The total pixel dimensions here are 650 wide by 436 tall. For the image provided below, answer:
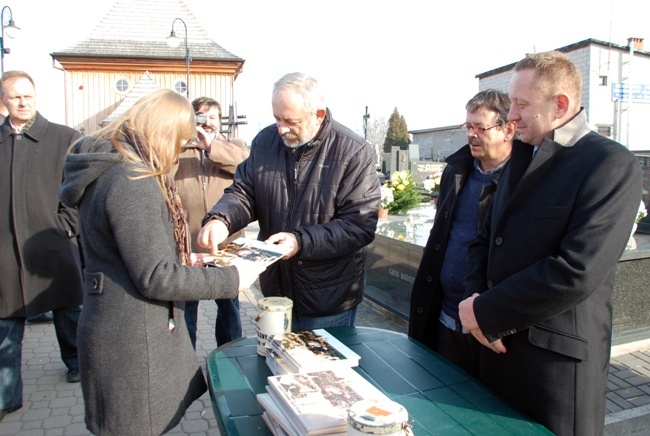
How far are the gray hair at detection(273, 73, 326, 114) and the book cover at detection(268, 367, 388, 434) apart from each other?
1.45m

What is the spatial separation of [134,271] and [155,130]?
1.78 ft

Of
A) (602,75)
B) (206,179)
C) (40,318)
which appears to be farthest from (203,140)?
(602,75)

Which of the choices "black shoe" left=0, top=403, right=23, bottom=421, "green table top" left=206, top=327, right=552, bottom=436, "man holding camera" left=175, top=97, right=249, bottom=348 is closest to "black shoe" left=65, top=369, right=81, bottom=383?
"black shoe" left=0, top=403, right=23, bottom=421

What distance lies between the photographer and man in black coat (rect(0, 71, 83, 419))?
11.9ft

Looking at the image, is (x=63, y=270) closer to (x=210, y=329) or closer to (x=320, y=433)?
(x=210, y=329)

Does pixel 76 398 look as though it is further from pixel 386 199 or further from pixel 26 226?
pixel 386 199

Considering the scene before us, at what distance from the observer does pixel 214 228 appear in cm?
262

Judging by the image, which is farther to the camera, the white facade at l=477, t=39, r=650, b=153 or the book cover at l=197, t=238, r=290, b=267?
→ the white facade at l=477, t=39, r=650, b=153

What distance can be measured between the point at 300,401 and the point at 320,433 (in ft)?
0.42

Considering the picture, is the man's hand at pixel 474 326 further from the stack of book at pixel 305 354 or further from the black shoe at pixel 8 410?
the black shoe at pixel 8 410

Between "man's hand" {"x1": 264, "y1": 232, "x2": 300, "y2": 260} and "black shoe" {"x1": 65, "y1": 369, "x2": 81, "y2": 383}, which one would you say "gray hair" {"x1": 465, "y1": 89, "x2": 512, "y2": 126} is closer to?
"man's hand" {"x1": 264, "y1": 232, "x2": 300, "y2": 260}

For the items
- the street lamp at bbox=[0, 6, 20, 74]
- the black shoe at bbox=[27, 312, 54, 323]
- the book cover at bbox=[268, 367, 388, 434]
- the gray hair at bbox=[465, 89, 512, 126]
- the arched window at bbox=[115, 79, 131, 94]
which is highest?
the arched window at bbox=[115, 79, 131, 94]

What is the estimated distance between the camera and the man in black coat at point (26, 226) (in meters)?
3.63

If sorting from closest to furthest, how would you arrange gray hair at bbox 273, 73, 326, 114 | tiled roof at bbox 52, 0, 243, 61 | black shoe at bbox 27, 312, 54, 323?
gray hair at bbox 273, 73, 326, 114 < black shoe at bbox 27, 312, 54, 323 < tiled roof at bbox 52, 0, 243, 61
